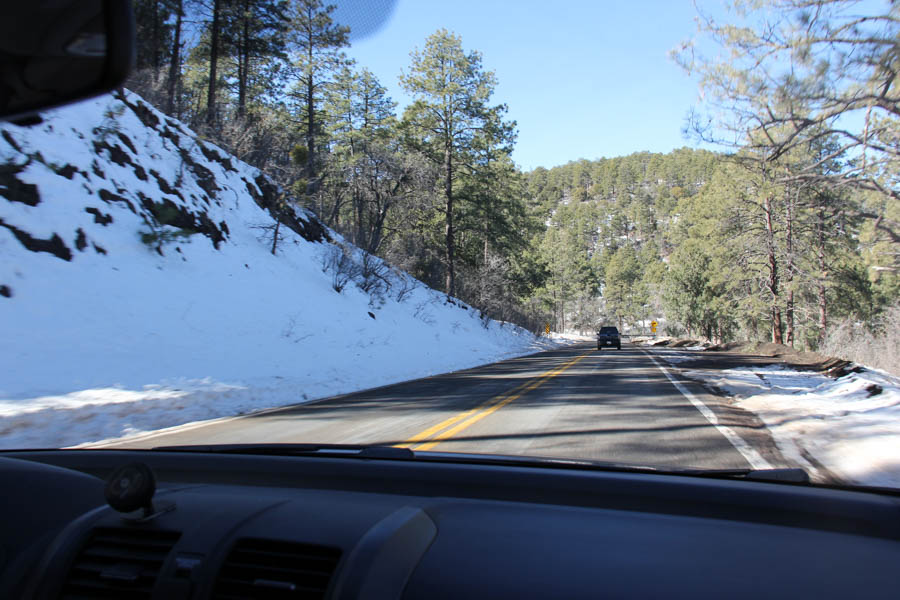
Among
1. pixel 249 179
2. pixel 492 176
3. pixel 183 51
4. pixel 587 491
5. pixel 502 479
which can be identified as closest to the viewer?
pixel 587 491

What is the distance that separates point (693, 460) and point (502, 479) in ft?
12.9

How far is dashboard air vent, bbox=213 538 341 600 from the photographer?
1.67m

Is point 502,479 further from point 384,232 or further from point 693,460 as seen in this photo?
point 384,232

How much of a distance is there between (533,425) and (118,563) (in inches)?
265

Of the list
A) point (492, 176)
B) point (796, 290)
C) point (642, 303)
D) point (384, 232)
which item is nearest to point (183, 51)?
point (384, 232)

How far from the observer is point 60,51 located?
1768mm

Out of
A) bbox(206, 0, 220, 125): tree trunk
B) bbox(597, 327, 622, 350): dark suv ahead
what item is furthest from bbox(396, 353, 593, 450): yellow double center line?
bbox(597, 327, 622, 350): dark suv ahead

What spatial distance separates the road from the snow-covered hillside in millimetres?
1886

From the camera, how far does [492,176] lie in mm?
37938

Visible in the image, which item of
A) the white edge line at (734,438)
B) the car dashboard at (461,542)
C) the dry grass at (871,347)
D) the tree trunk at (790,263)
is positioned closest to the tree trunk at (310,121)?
the white edge line at (734,438)

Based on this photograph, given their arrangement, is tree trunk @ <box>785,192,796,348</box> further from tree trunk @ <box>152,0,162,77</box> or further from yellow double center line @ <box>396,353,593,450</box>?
tree trunk @ <box>152,0,162,77</box>

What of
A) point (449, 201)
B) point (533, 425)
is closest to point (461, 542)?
point (533, 425)

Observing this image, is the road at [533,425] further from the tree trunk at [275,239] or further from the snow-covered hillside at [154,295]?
the tree trunk at [275,239]

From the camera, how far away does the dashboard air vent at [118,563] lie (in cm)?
176
